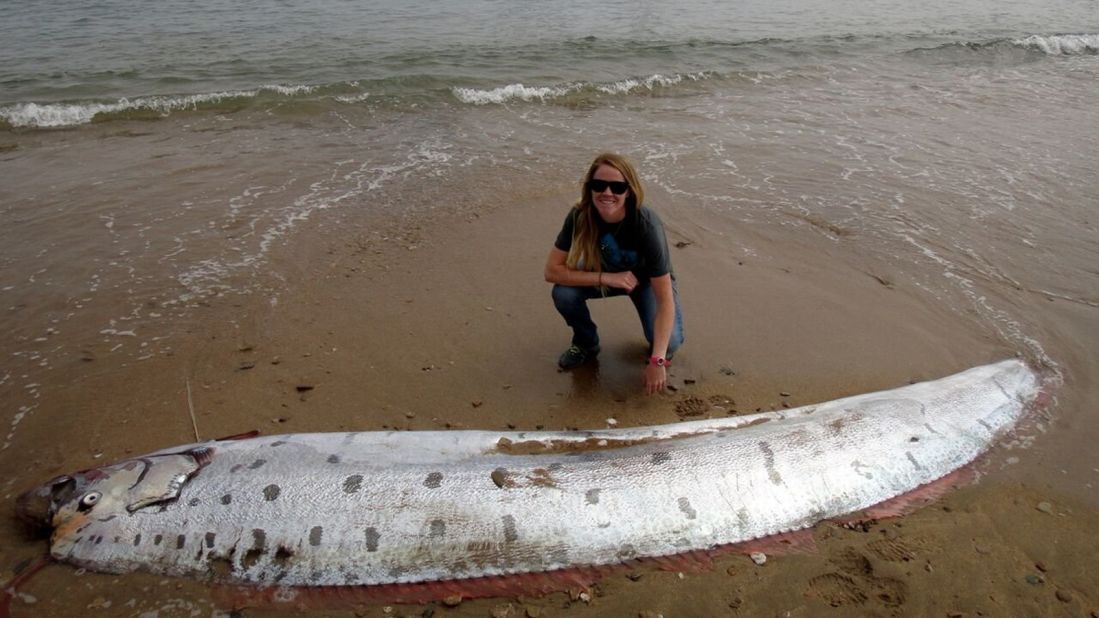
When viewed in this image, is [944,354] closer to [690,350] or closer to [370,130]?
[690,350]

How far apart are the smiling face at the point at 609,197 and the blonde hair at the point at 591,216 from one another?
21 millimetres

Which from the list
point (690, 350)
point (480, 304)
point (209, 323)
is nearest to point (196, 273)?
point (209, 323)

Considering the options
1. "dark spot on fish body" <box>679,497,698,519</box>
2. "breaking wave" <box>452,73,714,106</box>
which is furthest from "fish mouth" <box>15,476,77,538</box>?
"breaking wave" <box>452,73,714,106</box>

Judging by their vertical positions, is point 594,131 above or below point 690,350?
above

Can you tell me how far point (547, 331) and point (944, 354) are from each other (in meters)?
2.90

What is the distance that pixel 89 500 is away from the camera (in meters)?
3.19

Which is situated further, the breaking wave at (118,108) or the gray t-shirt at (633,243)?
the breaking wave at (118,108)

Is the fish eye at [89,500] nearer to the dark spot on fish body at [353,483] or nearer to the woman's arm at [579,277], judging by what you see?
the dark spot on fish body at [353,483]

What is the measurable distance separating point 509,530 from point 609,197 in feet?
5.99

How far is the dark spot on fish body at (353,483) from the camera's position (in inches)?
123

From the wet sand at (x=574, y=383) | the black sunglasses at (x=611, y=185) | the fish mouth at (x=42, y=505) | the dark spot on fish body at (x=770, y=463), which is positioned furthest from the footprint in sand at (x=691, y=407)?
the fish mouth at (x=42, y=505)

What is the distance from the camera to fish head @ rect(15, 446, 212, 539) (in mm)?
3166

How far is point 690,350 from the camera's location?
15.5ft

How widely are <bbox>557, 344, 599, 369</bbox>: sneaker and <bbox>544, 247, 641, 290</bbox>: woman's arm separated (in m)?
0.61
